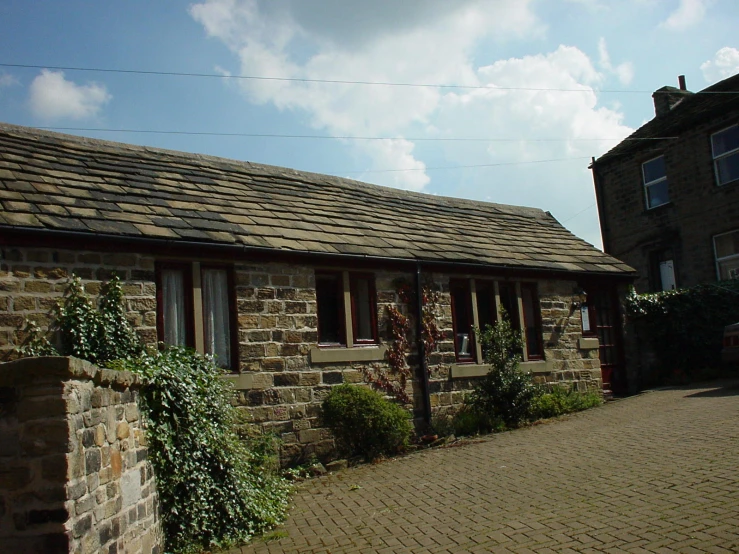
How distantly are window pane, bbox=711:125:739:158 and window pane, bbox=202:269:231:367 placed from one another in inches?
649

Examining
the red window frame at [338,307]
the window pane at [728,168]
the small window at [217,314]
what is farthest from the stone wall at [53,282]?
the window pane at [728,168]

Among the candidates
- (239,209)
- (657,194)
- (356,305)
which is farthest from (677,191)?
(239,209)

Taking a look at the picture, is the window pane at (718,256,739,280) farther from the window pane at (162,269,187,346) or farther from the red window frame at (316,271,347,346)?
the window pane at (162,269,187,346)

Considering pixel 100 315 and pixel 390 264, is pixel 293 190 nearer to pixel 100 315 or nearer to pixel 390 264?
pixel 390 264

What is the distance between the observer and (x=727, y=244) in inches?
791

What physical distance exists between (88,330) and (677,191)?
1875 centimetres

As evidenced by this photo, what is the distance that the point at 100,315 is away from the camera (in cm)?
857

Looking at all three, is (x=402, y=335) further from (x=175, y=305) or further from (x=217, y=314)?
(x=175, y=305)

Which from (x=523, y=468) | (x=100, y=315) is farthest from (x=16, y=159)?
(x=523, y=468)

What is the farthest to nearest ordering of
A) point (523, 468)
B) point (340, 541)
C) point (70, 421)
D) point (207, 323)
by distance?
point (207, 323) → point (523, 468) → point (340, 541) → point (70, 421)

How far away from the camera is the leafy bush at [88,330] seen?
816 centimetres

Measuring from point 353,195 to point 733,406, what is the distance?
844cm

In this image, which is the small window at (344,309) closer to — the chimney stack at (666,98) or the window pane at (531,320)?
the window pane at (531,320)

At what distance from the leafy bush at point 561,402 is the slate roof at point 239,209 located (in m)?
2.62
